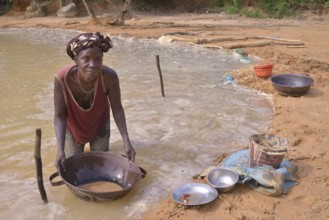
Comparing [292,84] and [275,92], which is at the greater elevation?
[292,84]

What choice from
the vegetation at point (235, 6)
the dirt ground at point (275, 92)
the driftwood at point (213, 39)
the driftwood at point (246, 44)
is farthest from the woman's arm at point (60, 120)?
the vegetation at point (235, 6)

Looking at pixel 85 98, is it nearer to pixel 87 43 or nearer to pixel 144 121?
pixel 87 43

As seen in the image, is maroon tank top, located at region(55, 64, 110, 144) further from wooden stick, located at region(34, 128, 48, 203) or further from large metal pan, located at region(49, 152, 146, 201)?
wooden stick, located at region(34, 128, 48, 203)

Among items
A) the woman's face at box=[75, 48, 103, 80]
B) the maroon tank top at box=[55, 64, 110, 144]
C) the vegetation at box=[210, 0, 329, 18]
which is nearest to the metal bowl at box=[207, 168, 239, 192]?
the maroon tank top at box=[55, 64, 110, 144]

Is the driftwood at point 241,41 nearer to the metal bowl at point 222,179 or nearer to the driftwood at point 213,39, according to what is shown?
the driftwood at point 213,39

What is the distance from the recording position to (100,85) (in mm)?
3414

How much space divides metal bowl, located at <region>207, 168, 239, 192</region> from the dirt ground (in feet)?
0.27

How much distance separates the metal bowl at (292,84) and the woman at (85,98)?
10.6 feet

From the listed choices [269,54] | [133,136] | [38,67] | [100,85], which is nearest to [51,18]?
[38,67]

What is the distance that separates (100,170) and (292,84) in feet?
12.6

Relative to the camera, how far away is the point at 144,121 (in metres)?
5.28

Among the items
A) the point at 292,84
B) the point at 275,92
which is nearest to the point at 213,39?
the point at 275,92

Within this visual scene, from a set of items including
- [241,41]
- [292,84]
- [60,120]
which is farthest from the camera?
[241,41]

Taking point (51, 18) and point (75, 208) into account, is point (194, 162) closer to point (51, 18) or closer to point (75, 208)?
point (75, 208)
